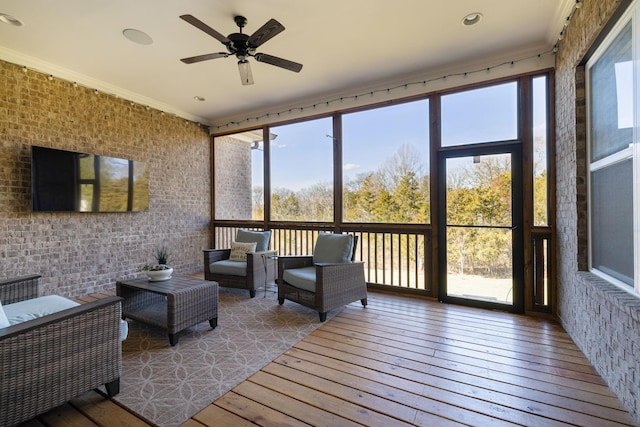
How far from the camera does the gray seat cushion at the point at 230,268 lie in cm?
400

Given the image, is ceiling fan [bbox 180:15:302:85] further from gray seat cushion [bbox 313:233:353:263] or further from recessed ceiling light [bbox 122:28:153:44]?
gray seat cushion [bbox 313:233:353:263]

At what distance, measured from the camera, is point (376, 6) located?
2.67 metres

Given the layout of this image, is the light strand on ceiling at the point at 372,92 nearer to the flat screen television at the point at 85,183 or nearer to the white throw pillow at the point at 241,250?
the flat screen television at the point at 85,183

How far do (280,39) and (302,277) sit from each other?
2.59 metres

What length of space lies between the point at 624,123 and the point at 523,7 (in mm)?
1488

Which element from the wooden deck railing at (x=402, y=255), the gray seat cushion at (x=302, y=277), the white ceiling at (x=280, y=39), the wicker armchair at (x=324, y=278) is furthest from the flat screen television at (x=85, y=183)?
the gray seat cushion at (x=302, y=277)

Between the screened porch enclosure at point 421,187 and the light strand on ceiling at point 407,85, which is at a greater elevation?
the light strand on ceiling at point 407,85

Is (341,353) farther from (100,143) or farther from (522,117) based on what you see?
(100,143)

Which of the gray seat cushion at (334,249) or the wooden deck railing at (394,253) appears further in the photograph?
the wooden deck railing at (394,253)

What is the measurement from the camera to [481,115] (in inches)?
144

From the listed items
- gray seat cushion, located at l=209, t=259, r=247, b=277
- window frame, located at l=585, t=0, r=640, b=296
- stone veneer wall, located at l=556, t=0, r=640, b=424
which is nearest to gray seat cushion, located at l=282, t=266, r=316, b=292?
gray seat cushion, located at l=209, t=259, r=247, b=277

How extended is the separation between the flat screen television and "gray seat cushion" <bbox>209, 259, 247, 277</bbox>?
163 centimetres

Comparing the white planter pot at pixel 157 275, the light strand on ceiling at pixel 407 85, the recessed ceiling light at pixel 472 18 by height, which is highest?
the recessed ceiling light at pixel 472 18

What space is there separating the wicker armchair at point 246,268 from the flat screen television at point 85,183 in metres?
1.54
